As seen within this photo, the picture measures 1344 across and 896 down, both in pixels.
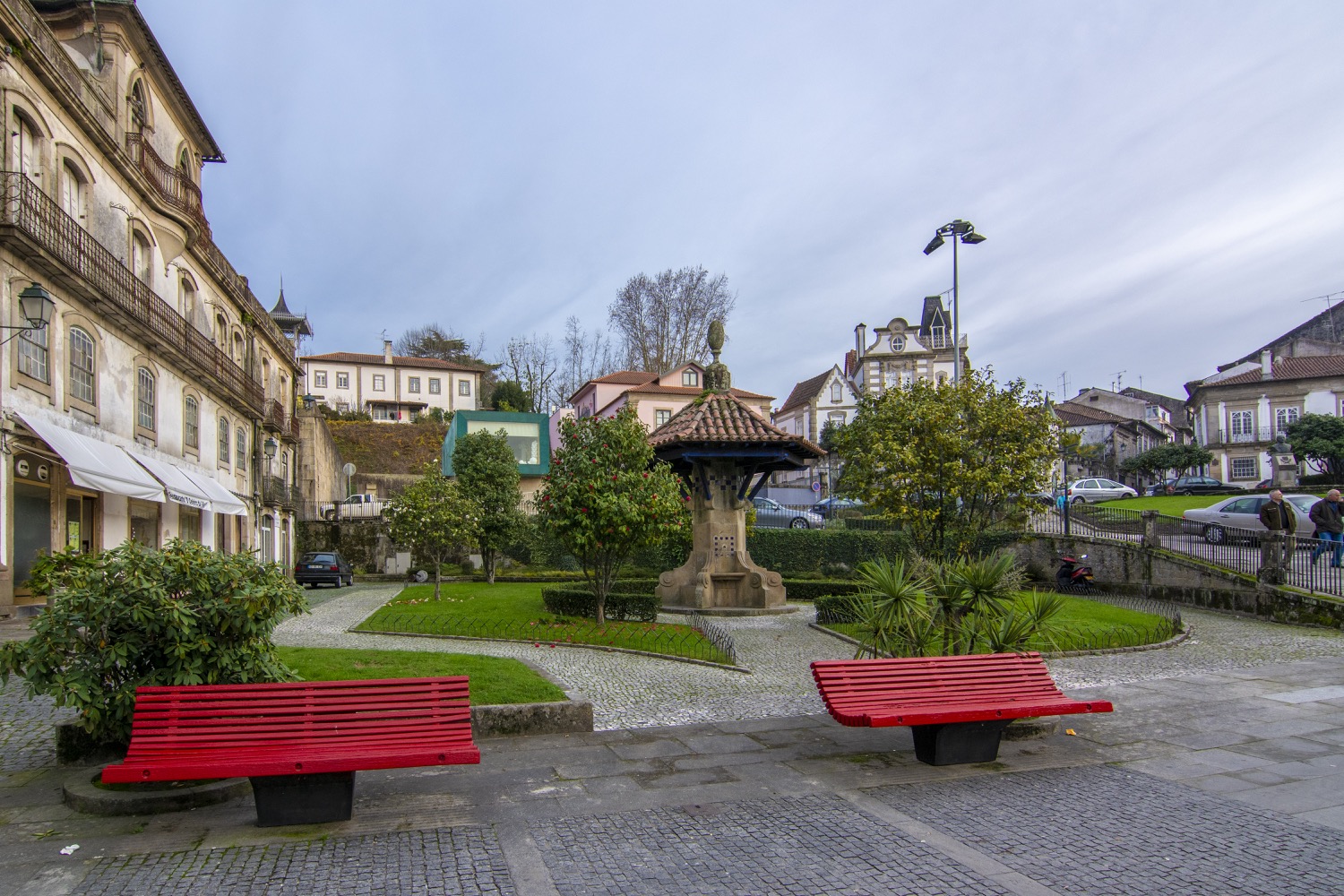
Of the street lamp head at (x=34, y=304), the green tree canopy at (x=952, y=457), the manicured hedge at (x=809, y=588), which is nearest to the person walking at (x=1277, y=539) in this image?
the green tree canopy at (x=952, y=457)

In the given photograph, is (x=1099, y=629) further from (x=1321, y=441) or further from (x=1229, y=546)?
(x=1321, y=441)

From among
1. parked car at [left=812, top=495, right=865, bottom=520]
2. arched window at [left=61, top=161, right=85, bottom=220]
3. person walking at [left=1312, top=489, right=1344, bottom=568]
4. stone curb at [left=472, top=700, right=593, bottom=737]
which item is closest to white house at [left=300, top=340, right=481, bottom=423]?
parked car at [left=812, top=495, right=865, bottom=520]

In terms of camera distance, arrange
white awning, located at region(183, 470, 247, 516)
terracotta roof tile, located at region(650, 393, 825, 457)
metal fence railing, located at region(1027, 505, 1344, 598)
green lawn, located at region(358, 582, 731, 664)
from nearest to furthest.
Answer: green lawn, located at region(358, 582, 731, 664) → metal fence railing, located at region(1027, 505, 1344, 598) → terracotta roof tile, located at region(650, 393, 825, 457) → white awning, located at region(183, 470, 247, 516)

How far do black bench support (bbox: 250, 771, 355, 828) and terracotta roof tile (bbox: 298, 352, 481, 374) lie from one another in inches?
2987

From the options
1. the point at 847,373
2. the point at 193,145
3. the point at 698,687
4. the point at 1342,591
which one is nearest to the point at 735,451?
the point at 698,687

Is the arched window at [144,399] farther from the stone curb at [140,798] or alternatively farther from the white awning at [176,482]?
the stone curb at [140,798]

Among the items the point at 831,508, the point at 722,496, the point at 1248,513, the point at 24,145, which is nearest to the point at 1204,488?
the point at 831,508

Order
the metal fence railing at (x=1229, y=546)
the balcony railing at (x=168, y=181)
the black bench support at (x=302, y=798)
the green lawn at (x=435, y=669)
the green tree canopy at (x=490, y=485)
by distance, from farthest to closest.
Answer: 1. the green tree canopy at (x=490, y=485)
2. the balcony railing at (x=168, y=181)
3. the metal fence railing at (x=1229, y=546)
4. the green lawn at (x=435, y=669)
5. the black bench support at (x=302, y=798)

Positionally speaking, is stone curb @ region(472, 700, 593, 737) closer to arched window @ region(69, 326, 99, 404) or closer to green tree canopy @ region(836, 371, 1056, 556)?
green tree canopy @ region(836, 371, 1056, 556)

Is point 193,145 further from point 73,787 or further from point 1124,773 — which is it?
point 1124,773

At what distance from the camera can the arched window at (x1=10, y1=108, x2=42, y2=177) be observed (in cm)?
1573

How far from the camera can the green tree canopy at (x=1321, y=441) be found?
1829 inches

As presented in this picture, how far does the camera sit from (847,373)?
79312 millimetres

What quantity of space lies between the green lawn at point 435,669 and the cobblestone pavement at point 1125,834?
142 inches
